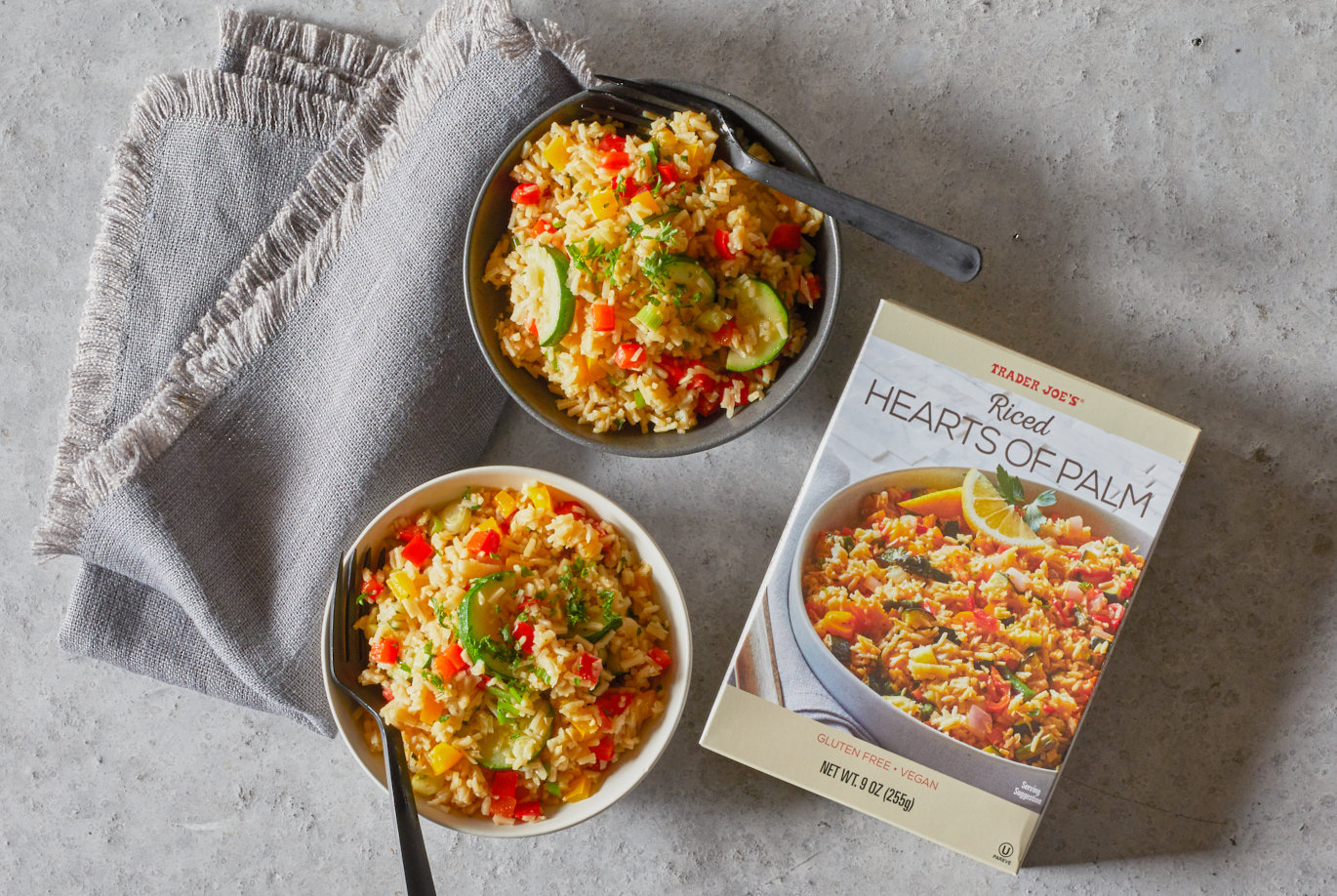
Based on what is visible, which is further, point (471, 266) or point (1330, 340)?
point (1330, 340)

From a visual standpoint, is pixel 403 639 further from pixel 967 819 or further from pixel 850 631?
pixel 967 819

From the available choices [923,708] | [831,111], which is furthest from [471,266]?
[923,708]

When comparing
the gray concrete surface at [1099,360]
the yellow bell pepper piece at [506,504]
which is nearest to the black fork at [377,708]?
the yellow bell pepper piece at [506,504]

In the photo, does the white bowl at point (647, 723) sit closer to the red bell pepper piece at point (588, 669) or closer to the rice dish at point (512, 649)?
the rice dish at point (512, 649)

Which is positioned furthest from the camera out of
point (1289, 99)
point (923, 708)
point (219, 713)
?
point (219, 713)

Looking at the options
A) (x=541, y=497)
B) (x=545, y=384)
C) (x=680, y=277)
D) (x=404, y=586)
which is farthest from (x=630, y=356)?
(x=404, y=586)

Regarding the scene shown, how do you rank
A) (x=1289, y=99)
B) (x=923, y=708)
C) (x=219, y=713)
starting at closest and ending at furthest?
(x=923, y=708), (x=1289, y=99), (x=219, y=713)

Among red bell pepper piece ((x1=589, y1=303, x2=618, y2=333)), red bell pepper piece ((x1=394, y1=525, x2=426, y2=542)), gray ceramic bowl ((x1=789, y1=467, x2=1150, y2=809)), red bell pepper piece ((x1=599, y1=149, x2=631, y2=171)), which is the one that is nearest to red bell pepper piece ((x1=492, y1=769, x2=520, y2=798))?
red bell pepper piece ((x1=394, y1=525, x2=426, y2=542))
